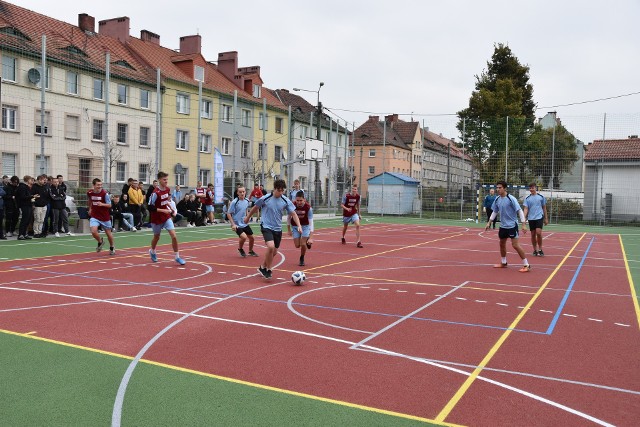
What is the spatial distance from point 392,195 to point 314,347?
37.3m

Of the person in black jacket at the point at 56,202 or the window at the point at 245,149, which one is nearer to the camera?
the person in black jacket at the point at 56,202

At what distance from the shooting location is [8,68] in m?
29.3

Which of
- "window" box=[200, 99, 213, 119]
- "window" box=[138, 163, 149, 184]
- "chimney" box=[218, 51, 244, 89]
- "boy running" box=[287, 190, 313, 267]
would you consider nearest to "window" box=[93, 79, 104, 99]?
"window" box=[138, 163, 149, 184]

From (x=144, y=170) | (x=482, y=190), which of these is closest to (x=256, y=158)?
(x=144, y=170)

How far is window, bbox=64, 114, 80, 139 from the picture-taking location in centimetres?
3419

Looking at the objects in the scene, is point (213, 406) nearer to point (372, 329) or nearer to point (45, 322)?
point (372, 329)

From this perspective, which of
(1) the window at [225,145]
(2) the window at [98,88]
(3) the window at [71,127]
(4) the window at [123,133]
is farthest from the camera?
(1) the window at [225,145]

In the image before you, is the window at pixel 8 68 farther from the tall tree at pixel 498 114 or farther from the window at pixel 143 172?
the tall tree at pixel 498 114

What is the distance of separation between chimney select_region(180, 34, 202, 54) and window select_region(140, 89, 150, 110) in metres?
11.7

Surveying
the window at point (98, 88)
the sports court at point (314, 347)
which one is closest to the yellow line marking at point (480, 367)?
the sports court at point (314, 347)

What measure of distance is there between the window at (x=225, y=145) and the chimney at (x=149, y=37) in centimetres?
1031

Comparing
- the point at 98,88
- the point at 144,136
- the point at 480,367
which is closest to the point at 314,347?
the point at 480,367

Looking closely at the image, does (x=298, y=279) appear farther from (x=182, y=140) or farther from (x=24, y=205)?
(x=182, y=140)

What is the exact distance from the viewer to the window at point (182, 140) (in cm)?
4109
